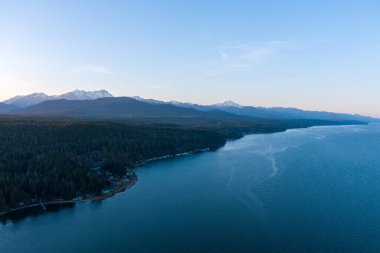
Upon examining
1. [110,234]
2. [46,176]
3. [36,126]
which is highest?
[36,126]

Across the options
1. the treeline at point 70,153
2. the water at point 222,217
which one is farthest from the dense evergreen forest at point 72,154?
the water at point 222,217

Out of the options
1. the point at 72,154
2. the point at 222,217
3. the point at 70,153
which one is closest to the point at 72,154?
the point at 72,154

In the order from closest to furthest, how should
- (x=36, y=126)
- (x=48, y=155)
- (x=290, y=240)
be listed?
(x=290, y=240) → (x=48, y=155) → (x=36, y=126)

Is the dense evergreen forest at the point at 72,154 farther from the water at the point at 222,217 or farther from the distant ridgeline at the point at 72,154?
the water at the point at 222,217

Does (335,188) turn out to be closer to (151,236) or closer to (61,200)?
(151,236)

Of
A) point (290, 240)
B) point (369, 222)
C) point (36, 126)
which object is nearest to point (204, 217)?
point (290, 240)

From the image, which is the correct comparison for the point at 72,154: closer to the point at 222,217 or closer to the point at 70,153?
the point at 70,153
